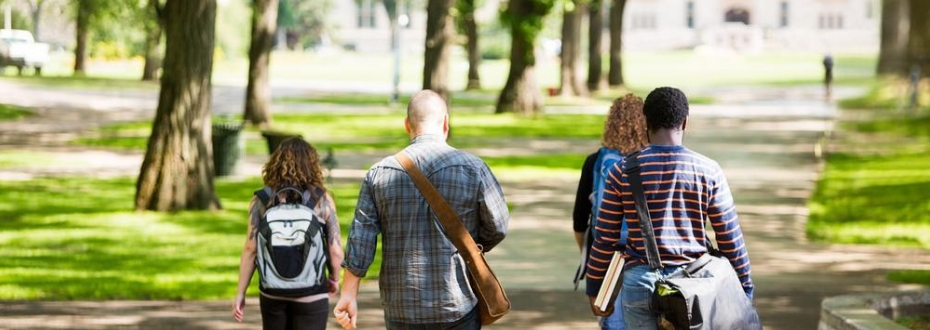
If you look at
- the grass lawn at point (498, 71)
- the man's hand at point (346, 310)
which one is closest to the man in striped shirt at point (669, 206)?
the man's hand at point (346, 310)

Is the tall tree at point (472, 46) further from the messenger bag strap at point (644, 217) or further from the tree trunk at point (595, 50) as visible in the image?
the messenger bag strap at point (644, 217)

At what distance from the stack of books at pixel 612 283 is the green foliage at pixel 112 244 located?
19.8 ft

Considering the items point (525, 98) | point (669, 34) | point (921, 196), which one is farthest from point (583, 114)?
point (669, 34)

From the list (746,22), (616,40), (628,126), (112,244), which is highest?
(746,22)

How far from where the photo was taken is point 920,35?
1511 inches

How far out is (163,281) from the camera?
1232 cm

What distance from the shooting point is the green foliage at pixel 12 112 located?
1404 inches

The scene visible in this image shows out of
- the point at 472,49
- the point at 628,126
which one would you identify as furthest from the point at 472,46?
the point at 628,126

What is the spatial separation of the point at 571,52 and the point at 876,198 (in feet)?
99.6

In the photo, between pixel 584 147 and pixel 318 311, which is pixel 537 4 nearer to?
pixel 584 147

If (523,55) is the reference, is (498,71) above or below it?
below

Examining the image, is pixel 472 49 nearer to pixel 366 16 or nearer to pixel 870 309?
pixel 870 309

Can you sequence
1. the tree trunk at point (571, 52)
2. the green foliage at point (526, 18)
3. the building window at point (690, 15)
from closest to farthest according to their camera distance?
the green foliage at point (526, 18) < the tree trunk at point (571, 52) < the building window at point (690, 15)

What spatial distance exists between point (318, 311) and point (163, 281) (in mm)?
5532
